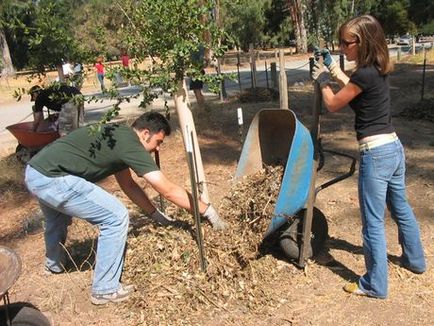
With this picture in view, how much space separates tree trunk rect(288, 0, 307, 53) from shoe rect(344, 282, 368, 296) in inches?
1457

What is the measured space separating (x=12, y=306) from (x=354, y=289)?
2270 mm

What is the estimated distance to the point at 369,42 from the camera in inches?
122

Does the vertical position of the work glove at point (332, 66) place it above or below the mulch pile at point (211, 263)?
above

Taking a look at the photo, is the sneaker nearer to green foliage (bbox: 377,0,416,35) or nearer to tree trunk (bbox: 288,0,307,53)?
tree trunk (bbox: 288,0,307,53)

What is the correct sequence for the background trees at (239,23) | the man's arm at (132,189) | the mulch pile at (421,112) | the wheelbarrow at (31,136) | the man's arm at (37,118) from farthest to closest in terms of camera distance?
the mulch pile at (421,112)
the wheelbarrow at (31,136)
the man's arm at (37,118)
the man's arm at (132,189)
the background trees at (239,23)

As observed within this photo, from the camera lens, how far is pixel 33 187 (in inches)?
141

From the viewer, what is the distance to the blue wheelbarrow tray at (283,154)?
3.54 meters

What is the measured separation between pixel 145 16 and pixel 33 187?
5.04 ft

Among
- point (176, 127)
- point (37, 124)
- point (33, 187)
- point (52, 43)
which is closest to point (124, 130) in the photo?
point (33, 187)

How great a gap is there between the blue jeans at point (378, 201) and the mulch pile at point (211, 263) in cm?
74

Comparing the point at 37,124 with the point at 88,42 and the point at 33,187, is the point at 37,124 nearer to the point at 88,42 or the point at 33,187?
the point at 88,42

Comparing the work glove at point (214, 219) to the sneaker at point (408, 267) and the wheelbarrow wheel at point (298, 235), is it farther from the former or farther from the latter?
the sneaker at point (408, 267)

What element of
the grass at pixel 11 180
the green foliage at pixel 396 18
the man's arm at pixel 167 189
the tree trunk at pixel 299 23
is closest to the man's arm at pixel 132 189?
the man's arm at pixel 167 189

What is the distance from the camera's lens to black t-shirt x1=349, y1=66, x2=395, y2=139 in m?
3.13
